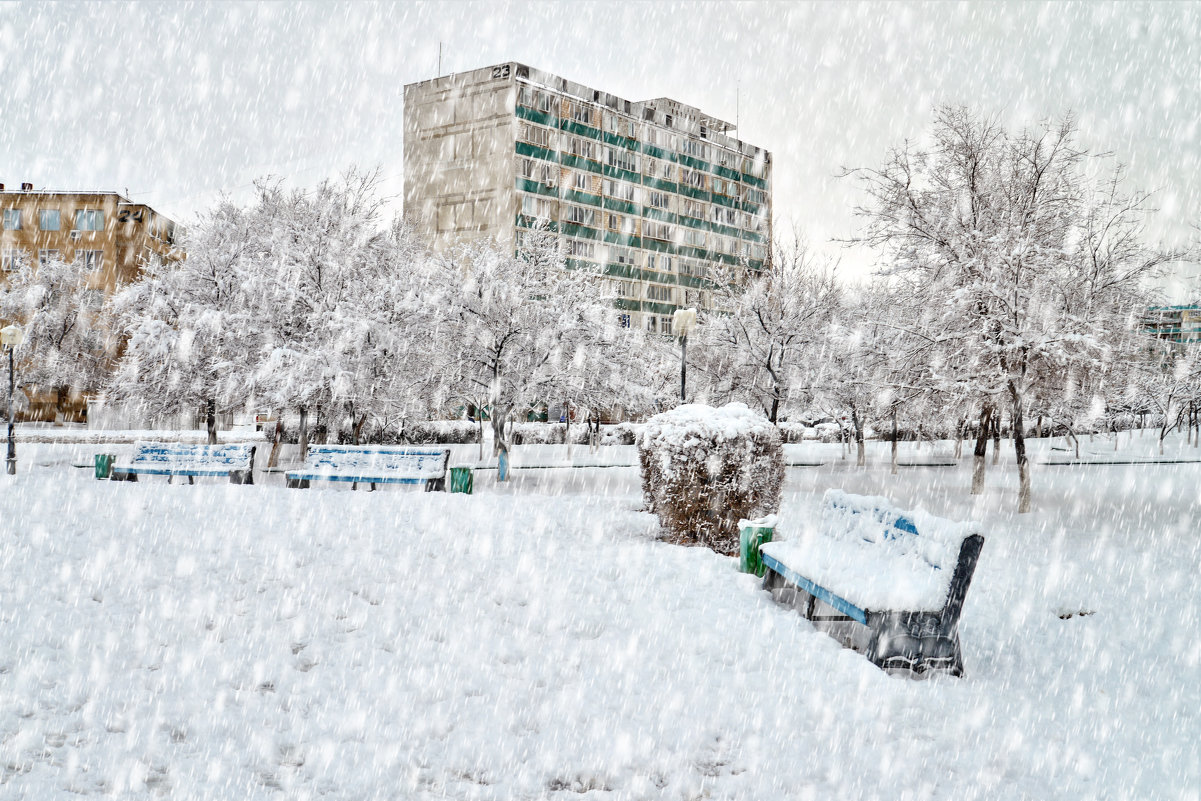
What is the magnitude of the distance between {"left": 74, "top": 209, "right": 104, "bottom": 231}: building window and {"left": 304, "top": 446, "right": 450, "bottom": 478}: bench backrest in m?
50.5

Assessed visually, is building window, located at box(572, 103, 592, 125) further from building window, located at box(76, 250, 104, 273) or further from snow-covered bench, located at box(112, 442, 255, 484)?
snow-covered bench, located at box(112, 442, 255, 484)

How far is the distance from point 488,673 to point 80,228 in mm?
61779

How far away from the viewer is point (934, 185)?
16.4 meters

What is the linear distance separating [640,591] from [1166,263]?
46.8 ft

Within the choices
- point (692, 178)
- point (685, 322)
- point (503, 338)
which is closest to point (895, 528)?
point (685, 322)

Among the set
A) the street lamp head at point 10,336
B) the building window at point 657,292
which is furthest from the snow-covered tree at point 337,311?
the building window at point 657,292

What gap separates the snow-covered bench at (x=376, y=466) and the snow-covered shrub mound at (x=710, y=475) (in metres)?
5.95

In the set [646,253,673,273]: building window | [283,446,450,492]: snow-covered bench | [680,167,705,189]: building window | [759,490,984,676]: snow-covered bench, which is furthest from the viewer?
[680,167,705,189]: building window

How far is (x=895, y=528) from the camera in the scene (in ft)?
21.8

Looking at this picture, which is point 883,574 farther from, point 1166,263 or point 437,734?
point 1166,263

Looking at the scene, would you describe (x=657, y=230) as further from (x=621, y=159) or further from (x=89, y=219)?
(x=89, y=219)

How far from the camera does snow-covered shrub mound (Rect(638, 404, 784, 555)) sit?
385 inches

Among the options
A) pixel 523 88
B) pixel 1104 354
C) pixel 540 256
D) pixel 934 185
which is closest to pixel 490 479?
pixel 540 256

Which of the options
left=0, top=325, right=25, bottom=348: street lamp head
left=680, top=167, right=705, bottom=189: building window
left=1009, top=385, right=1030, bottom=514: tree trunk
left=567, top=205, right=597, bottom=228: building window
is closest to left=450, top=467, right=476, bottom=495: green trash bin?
left=1009, top=385, right=1030, bottom=514: tree trunk
